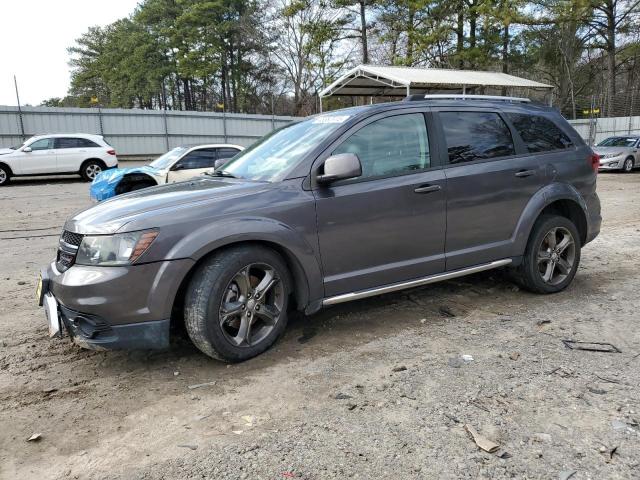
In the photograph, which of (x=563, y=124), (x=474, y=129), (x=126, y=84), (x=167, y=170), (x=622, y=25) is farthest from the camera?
(x=126, y=84)

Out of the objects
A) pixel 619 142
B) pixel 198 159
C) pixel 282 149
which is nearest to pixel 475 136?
pixel 282 149

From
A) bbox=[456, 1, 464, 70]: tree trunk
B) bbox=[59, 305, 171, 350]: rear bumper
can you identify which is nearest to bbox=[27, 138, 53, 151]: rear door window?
bbox=[59, 305, 171, 350]: rear bumper

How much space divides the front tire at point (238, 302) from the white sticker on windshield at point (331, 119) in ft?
3.89

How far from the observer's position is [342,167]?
3.43 metres

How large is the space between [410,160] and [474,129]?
0.80 m

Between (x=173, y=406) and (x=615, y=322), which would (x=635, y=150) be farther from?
(x=173, y=406)

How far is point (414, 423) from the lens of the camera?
8.68 feet

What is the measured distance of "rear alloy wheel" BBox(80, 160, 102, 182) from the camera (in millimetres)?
17384

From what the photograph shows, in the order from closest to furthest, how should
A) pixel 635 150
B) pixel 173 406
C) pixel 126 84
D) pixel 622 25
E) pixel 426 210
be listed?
pixel 173 406 < pixel 426 210 < pixel 635 150 < pixel 622 25 < pixel 126 84

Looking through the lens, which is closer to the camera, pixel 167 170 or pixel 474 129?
pixel 474 129

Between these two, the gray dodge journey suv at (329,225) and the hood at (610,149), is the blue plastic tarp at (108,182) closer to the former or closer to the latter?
the gray dodge journey suv at (329,225)

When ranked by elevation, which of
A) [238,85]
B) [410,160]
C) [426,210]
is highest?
[238,85]

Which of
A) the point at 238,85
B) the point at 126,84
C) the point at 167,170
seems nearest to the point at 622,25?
the point at 238,85

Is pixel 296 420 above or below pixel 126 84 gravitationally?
below
